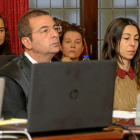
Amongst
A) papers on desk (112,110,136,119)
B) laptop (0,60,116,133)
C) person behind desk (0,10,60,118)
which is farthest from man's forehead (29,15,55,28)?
laptop (0,60,116,133)

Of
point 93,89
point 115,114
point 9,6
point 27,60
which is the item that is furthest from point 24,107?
point 9,6

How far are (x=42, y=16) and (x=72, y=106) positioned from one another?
1.21 m

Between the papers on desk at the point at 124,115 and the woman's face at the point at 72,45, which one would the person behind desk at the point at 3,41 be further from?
the papers on desk at the point at 124,115

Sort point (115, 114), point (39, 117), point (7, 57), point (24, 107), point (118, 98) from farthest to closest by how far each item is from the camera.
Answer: point (118, 98), point (7, 57), point (24, 107), point (115, 114), point (39, 117)

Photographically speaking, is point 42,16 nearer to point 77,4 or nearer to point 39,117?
point 39,117

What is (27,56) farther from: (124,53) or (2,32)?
(2,32)

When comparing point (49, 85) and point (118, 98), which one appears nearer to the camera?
point (49, 85)

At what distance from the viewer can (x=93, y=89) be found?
176cm

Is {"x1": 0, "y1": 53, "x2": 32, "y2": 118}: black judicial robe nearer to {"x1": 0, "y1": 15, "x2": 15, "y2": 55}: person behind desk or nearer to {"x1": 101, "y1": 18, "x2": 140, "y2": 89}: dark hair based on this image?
{"x1": 101, "y1": 18, "x2": 140, "y2": 89}: dark hair

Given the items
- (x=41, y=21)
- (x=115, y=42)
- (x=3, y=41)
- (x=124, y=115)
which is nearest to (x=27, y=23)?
(x=41, y=21)

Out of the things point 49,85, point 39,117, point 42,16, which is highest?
point 42,16

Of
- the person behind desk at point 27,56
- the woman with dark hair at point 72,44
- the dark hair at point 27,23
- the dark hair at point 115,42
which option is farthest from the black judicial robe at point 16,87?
the woman with dark hair at point 72,44

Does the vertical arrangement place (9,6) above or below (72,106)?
above

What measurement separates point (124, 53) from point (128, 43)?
0.08 meters
